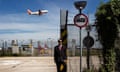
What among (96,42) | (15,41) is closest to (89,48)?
(96,42)

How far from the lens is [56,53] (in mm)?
18031

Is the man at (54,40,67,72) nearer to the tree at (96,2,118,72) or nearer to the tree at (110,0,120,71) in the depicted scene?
the tree at (96,2,118,72)

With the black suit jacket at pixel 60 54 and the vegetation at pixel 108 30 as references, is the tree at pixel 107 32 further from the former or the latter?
the black suit jacket at pixel 60 54

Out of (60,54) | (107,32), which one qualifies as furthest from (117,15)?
(60,54)

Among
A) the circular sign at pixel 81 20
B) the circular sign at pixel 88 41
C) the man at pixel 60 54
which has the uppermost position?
the circular sign at pixel 81 20

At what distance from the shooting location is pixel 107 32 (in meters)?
17.8

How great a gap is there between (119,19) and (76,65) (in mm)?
3931

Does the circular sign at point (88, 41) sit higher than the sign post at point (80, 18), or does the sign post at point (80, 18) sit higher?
the sign post at point (80, 18)

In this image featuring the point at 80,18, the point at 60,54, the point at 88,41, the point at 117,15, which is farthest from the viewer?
the point at 88,41

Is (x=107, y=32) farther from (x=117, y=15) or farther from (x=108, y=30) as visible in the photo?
(x=117, y=15)

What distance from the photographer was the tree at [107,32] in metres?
17.4

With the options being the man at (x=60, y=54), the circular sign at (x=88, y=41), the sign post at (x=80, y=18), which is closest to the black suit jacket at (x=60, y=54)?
the man at (x=60, y=54)

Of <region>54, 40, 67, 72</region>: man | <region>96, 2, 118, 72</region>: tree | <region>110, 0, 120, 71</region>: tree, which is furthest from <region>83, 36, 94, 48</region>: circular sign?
<region>110, 0, 120, 71</region>: tree

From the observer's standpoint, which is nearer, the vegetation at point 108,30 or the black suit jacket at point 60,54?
the vegetation at point 108,30
